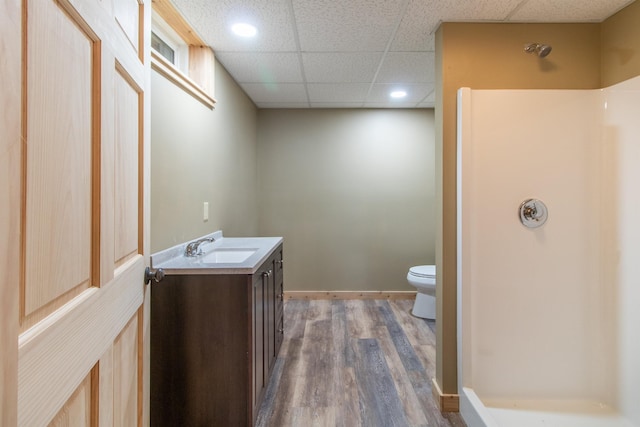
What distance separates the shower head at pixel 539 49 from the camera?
5.70 feet

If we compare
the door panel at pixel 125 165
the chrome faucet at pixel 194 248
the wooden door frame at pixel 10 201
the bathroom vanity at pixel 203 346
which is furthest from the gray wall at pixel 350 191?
the wooden door frame at pixel 10 201

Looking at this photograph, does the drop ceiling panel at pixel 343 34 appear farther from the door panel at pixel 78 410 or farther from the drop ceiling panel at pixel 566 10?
the door panel at pixel 78 410

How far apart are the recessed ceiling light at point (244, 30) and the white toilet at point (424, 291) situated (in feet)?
8.04

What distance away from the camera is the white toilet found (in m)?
3.11

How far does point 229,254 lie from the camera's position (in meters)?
2.19

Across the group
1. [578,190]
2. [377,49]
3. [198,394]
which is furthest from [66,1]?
[578,190]

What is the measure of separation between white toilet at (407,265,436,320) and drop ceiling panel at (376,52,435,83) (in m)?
1.76

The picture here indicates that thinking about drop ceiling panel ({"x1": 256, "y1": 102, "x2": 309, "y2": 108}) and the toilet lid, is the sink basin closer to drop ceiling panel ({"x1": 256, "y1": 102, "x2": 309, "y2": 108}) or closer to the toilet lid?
the toilet lid

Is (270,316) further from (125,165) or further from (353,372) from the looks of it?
(125,165)

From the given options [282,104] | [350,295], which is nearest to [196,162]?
[282,104]

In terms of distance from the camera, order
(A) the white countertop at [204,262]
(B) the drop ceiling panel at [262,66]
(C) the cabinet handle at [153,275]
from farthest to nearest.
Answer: (B) the drop ceiling panel at [262,66]
(A) the white countertop at [204,262]
(C) the cabinet handle at [153,275]

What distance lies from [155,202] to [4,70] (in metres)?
1.24

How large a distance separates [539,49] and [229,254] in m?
2.14

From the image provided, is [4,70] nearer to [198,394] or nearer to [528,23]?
[198,394]
